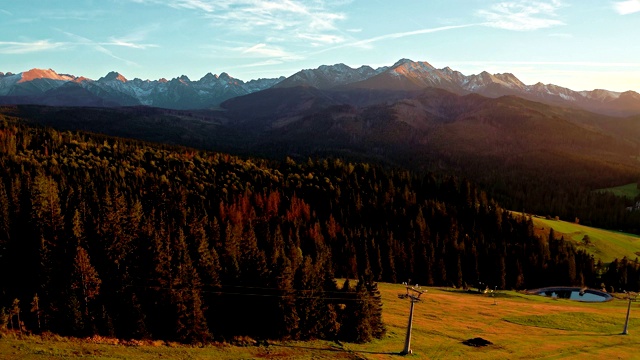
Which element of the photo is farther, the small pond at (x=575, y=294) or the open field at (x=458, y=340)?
the small pond at (x=575, y=294)

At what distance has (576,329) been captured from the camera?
9112 centimetres

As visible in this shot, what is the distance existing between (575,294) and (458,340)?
87087 mm

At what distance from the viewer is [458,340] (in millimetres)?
78438

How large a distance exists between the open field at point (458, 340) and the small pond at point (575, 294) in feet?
64.1

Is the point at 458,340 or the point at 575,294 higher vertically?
the point at 458,340

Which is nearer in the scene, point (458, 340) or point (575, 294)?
point (458, 340)

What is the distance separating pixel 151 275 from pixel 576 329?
85.3m

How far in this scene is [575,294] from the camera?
468 ft

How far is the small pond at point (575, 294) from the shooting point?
444 feet

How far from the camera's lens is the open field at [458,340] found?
63.6m

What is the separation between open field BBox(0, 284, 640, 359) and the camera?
209 ft

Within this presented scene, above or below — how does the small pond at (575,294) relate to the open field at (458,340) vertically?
below

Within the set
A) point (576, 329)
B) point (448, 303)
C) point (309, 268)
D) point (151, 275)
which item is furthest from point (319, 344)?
point (576, 329)

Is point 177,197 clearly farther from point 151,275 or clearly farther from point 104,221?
point 151,275
